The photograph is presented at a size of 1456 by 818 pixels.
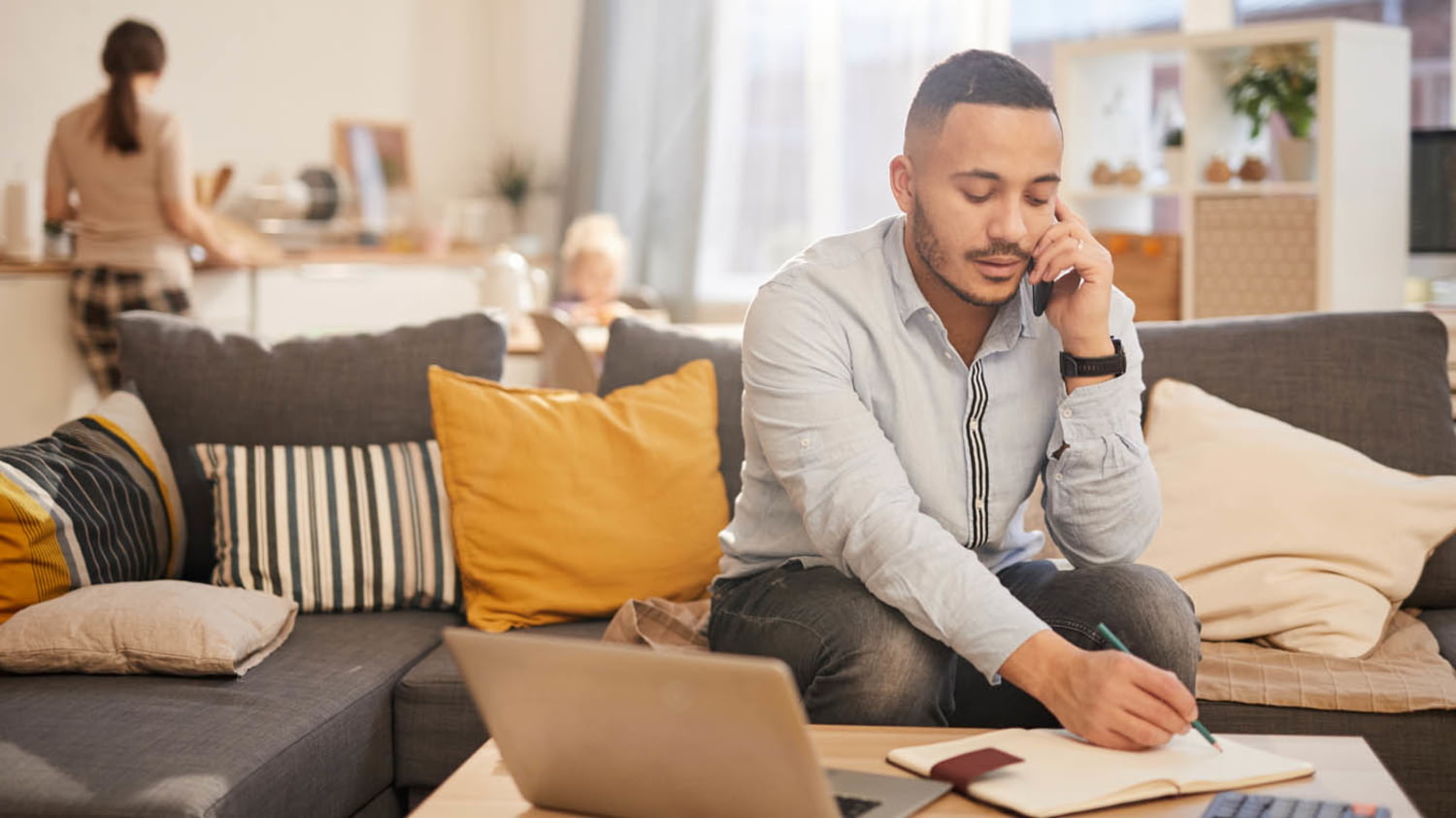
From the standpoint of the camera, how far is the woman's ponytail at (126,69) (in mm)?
4445

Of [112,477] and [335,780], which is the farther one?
[112,477]

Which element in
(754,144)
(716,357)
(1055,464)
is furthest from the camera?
(754,144)

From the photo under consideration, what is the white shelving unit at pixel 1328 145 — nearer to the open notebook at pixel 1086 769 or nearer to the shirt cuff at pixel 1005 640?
the shirt cuff at pixel 1005 640

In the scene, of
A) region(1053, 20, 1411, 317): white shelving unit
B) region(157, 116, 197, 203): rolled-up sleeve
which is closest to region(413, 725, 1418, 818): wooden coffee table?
region(1053, 20, 1411, 317): white shelving unit

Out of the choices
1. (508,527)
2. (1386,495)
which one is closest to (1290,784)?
(1386,495)

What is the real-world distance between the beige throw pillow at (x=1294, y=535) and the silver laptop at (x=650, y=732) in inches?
39.9

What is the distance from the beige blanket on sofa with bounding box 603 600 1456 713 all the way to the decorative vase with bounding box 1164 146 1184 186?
211 cm

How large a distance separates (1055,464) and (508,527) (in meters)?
0.89

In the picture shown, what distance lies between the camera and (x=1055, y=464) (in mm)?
1861

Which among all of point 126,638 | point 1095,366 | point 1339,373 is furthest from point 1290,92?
point 126,638

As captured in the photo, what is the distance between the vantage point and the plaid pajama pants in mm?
4633

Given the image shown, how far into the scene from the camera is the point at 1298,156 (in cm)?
386

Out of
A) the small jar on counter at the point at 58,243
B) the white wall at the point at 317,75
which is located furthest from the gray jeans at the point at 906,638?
the white wall at the point at 317,75

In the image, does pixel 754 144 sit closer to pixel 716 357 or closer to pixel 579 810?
pixel 716 357
